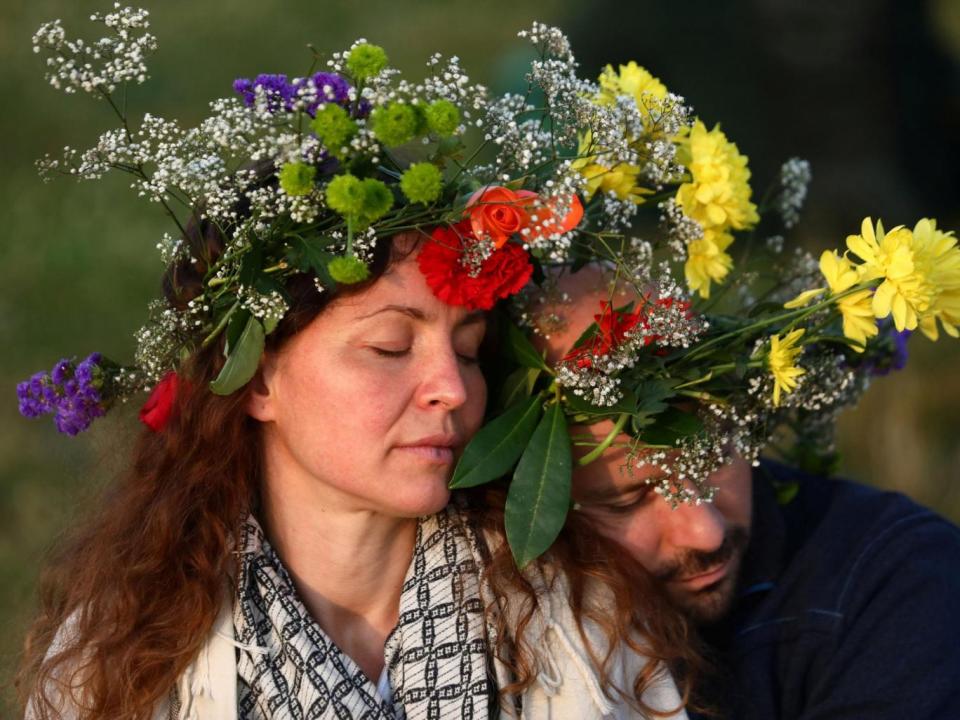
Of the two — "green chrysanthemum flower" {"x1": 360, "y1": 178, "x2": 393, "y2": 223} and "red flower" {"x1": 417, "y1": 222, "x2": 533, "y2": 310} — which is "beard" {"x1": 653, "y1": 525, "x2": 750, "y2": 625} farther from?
"green chrysanthemum flower" {"x1": 360, "y1": 178, "x2": 393, "y2": 223}

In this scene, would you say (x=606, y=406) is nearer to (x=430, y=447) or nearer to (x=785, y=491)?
(x=430, y=447)

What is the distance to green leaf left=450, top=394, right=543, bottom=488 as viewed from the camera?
2975 mm

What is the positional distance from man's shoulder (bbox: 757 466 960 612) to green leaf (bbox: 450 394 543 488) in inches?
38.7

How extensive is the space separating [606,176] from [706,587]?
1189 mm

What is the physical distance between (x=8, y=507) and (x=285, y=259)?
142 inches

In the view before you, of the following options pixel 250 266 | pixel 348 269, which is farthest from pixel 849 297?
pixel 250 266

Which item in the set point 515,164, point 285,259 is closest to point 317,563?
point 285,259

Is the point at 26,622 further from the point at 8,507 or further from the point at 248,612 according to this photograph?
the point at 8,507

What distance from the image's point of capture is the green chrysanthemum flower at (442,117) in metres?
2.62

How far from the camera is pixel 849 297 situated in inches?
112

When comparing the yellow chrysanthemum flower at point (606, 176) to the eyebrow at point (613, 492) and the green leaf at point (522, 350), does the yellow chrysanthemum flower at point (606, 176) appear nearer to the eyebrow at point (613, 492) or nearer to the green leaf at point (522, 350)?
the green leaf at point (522, 350)

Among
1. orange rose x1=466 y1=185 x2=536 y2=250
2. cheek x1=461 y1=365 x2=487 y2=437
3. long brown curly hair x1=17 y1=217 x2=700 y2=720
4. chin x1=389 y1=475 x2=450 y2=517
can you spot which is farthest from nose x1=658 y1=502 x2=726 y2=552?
orange rose x1=466 y1=185 x2=536 y2=250

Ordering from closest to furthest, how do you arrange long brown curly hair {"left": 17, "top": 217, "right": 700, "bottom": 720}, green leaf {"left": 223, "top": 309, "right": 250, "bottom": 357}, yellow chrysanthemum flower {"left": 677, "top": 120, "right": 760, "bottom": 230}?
green leaf {"left": 223, "top": 309, "right": 250, "bottom": 357}
long brown curly hair {"left": 17, "top": 217, "right": 700, "bottom": 720}
yellow chrysanthemum flower {"left": 677, "top": 120, "right": 760, "bottom": 230}

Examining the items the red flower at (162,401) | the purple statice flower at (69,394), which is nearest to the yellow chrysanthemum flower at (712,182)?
the red flower at (162,401)
